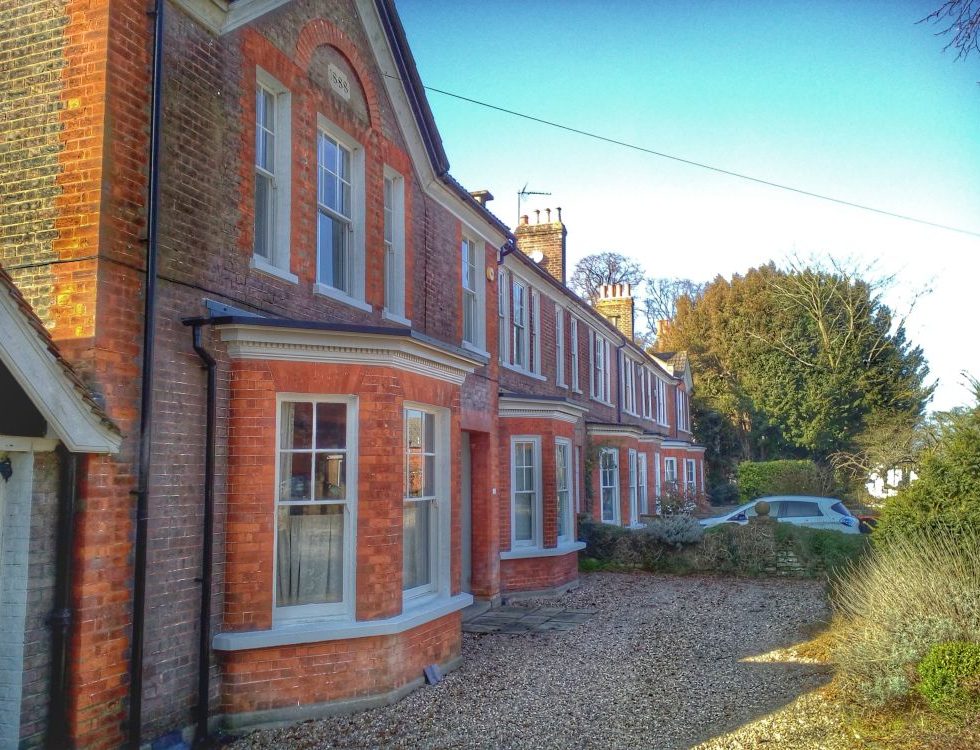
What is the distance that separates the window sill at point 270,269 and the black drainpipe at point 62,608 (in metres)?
2.62

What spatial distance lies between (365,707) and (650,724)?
8.67 ft

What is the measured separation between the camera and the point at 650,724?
24.0 feet

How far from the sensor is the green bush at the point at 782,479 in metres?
31.7

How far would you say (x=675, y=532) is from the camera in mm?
17250

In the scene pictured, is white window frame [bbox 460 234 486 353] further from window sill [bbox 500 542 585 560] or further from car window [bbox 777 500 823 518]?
car window [bbox 777 500 823 518]

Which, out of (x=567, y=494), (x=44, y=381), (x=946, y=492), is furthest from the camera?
(x=567, y=494)

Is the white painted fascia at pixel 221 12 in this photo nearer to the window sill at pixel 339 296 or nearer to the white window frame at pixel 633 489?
the window sill at pixel 339 296

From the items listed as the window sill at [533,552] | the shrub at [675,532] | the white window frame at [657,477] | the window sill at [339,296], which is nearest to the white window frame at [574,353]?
the shrub at [675,532]

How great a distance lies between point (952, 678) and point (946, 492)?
2.92 meters

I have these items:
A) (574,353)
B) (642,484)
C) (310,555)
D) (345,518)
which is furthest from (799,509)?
(310,555)

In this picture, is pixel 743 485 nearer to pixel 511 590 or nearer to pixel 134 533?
pixel 511 590

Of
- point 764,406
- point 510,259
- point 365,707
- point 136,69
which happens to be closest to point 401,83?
point 136,69

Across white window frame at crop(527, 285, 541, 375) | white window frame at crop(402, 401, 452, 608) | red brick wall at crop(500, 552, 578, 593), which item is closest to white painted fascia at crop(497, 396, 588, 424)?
red brick wall at crop(500, 552, 578, 593)

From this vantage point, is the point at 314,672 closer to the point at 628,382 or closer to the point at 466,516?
the point at 466,516
